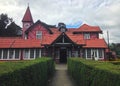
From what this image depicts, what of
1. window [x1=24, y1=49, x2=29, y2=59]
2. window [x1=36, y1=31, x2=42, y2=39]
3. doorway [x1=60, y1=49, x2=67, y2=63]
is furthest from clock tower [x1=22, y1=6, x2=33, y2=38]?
doorway [x1=60, y1=49, x2=67, y2=63]

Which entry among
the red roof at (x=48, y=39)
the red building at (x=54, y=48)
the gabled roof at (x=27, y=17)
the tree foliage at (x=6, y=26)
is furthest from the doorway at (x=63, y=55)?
the tree foliage at (x=6, y=26)

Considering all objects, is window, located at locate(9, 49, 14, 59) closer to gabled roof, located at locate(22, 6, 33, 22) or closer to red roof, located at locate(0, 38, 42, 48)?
red roof, located at locate(0, 38, 42, 48)

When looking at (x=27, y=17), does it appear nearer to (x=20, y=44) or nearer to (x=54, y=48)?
(x=20, y=44)

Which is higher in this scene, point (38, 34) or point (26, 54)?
point (38, 34)

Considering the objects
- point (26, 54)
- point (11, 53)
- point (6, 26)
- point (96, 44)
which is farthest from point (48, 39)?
point (6, 26)

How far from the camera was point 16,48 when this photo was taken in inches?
1522

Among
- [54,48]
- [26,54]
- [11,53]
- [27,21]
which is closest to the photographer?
[54,48]

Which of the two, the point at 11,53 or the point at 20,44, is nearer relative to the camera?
the point at 11,53

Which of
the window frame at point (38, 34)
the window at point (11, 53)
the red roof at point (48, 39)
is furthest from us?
the window frame at point (38, 34)

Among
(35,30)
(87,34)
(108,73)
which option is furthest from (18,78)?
(87,34)

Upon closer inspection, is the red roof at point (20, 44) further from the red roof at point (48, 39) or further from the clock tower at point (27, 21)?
the clock tower at point (27, 21)

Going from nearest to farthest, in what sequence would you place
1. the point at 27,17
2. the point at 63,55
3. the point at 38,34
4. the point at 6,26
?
the point at 63,55 < the point at 38,34 < the point at 27,17 < the point at 6,26

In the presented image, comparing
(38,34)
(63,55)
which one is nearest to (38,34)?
(38,34)

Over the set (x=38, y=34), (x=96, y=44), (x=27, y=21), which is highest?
(x=27, y=21)
